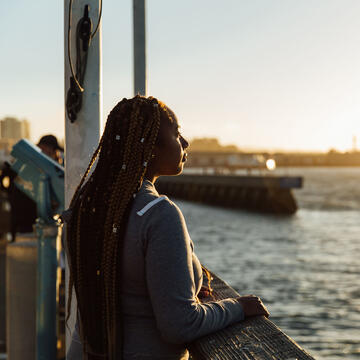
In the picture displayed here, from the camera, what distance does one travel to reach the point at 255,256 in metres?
24.6

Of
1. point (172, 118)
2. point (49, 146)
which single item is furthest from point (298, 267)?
point (172, 118)

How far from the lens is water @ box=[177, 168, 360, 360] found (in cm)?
1333

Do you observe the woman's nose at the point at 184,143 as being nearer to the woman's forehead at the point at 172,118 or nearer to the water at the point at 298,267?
the woman's forehead at the point at 172,118

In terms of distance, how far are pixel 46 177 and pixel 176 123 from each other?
207cm

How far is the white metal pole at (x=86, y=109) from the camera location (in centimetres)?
329

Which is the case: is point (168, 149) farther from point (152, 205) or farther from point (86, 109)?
point (86, 109)

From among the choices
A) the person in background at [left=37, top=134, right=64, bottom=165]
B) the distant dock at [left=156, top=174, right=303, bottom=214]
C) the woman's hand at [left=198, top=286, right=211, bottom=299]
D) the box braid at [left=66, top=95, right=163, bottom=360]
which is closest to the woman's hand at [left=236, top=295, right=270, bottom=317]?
the woman's hand at [left=198, top=286, right=211, bottom=299]

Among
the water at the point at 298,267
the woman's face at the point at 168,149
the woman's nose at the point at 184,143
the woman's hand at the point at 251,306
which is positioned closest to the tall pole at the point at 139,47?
the woman's nose at the point at 184,143

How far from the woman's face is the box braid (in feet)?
0.12

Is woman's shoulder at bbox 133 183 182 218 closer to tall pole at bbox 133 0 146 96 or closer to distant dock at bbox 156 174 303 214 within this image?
tall pole at bbox 133 0 146 96

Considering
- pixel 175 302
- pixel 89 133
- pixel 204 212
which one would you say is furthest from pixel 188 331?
pixel 204 212

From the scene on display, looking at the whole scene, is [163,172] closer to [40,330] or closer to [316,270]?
[40,330]

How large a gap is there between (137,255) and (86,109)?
5.38 ft

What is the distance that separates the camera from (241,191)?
51.0 m
